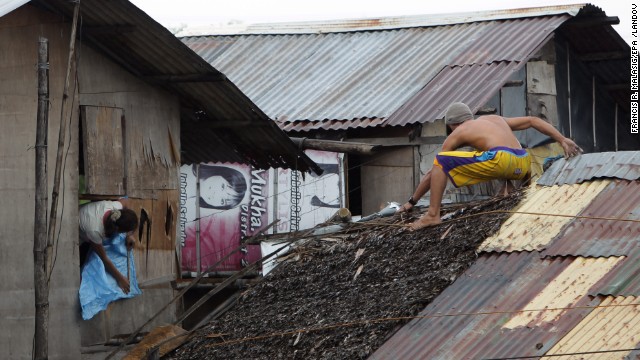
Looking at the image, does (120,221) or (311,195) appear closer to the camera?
(120,221)

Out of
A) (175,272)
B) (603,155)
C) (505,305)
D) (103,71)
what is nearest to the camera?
(505,305)

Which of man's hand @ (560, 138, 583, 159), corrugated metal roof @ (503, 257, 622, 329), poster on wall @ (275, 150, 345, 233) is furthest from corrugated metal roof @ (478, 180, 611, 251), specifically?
poster on wall @ (275, 150, 345, 233)

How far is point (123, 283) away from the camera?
10695mm

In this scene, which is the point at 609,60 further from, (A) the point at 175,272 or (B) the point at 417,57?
(A) the point at 175,272

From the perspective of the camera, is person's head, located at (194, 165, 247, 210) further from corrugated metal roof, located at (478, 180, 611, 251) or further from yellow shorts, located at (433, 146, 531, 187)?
corrugated metal roof, located at (478, 180, 611, 251)

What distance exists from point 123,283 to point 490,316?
13.2 feet

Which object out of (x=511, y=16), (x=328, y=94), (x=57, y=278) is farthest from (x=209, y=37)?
(x=57, y=278)

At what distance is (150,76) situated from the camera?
36.3 ft

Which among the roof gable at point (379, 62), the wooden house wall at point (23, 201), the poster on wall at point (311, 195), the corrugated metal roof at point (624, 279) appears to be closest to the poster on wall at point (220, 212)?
the poster on wall at point (311, 195)

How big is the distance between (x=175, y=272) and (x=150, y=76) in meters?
1.93

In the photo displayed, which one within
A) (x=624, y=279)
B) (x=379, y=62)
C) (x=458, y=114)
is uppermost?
(x=379, y=62)

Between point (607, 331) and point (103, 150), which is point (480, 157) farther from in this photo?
point (103, 150)

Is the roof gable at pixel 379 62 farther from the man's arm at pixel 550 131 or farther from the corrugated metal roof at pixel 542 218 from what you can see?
the corrugated metal roof at pixel 542 218

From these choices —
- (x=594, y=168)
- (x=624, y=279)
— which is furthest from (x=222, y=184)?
(x=624, y=279)
